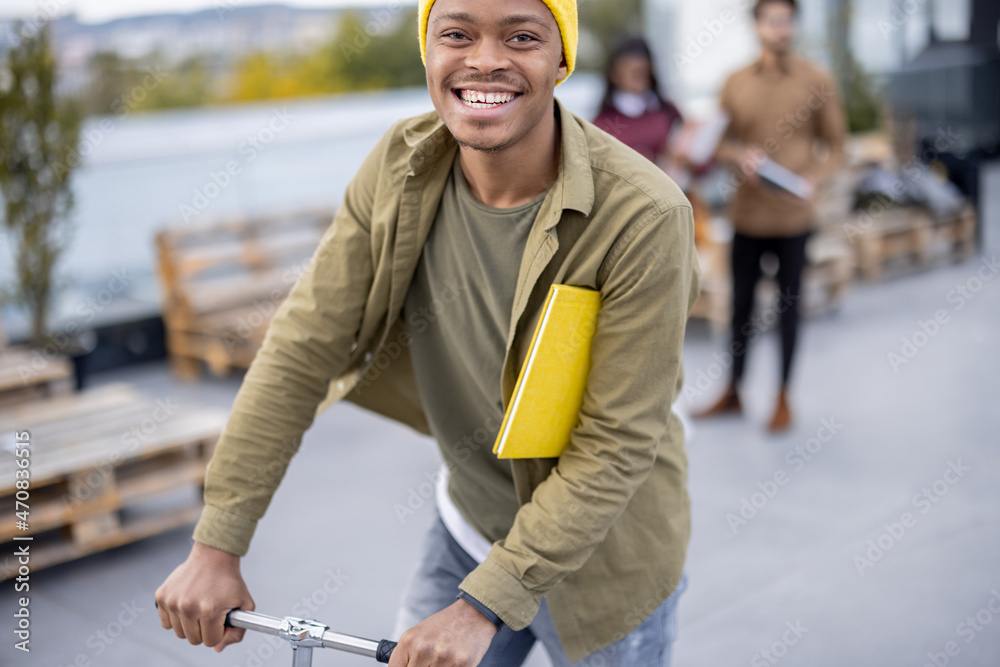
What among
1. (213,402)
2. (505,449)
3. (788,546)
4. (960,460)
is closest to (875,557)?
(788,546)

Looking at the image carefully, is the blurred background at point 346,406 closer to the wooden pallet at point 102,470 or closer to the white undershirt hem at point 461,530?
the wooden pallet at point 102,470

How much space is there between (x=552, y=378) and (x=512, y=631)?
18.3 inches

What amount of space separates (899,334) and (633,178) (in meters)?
5.00

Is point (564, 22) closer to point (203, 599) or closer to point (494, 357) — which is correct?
point (494, 357)

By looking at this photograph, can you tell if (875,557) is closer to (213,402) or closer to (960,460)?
(960,460)

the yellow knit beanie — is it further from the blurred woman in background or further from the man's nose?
the blurred woman in background

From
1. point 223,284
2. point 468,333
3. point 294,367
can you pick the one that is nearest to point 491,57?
point 468,333

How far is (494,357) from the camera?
1.52 meters

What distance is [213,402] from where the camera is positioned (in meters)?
5.14

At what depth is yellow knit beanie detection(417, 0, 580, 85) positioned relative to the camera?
4.30 feet

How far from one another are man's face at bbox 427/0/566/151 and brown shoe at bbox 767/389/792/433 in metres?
3.40

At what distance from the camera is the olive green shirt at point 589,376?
52.4 inches

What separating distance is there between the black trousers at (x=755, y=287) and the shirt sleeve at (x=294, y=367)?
3.17 m

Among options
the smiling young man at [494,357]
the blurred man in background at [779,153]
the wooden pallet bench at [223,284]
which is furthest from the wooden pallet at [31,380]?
the blurred man in background at [779,153]
